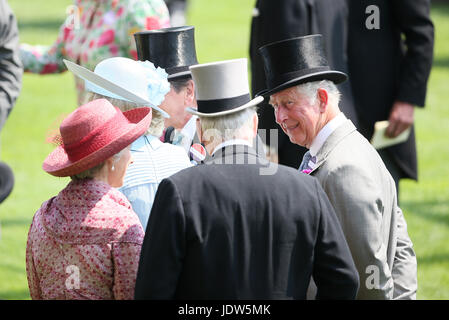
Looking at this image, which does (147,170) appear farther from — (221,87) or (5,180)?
(5,180)

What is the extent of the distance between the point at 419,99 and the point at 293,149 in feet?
3.24

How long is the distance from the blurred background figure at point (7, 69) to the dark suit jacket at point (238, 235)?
251 centimetres

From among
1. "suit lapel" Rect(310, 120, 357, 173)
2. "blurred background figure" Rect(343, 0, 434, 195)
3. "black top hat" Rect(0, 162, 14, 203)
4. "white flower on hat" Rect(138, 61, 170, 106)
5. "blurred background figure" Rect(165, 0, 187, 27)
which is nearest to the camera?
"suit lapel" Rect(310, 120, 357, 173)

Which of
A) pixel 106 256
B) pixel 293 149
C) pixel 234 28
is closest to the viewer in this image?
pixel 106 256

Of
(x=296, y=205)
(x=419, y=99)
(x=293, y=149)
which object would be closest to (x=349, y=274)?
(x=296, y=205)

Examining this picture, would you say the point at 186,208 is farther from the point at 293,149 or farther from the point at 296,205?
the point at 293,149

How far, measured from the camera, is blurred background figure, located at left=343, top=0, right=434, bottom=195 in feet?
18.3

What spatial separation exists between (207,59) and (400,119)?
10898mm

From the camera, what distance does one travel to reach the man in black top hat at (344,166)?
130 inches

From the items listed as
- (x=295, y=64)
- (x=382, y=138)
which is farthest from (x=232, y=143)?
(x=382, y=138)

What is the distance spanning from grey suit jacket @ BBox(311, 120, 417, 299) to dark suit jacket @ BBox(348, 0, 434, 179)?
2.24 meters

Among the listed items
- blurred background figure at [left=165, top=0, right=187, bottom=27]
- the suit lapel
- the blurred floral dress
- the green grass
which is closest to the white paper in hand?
the green grass

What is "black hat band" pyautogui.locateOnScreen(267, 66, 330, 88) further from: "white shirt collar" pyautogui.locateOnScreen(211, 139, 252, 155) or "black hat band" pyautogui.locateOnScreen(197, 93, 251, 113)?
"white shirt collar" pyautogui.locateOnScreen(211, 139, 252, 155)

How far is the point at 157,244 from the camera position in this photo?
2828 millimetres
